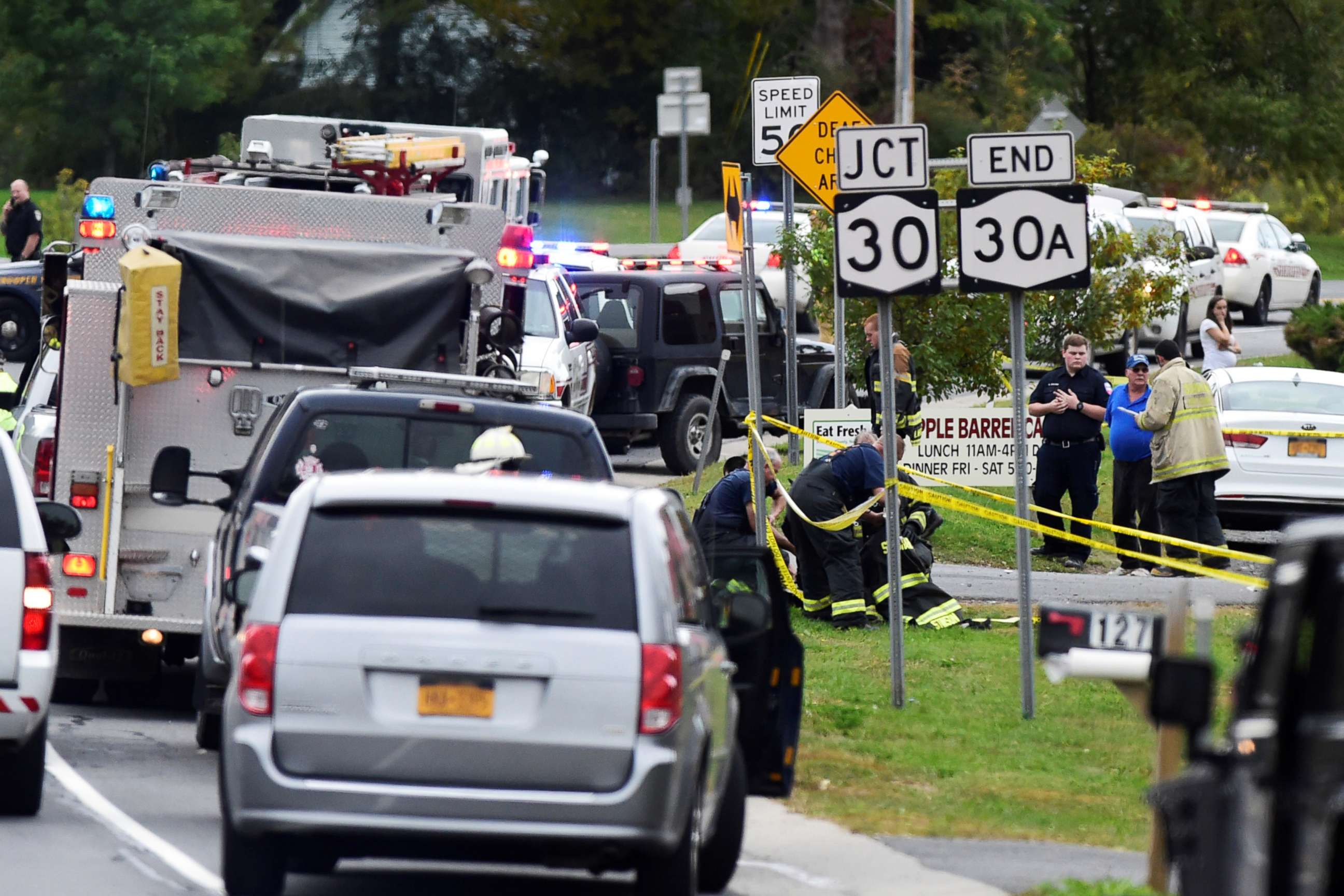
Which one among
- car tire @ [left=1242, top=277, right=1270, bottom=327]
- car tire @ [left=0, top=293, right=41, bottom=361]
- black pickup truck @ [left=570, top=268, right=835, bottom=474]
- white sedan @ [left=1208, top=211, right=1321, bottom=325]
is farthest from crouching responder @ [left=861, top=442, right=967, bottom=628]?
car tire @ [left=1242, top=277, right=1270, bottom=327]

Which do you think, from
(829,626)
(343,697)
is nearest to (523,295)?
(829,626)

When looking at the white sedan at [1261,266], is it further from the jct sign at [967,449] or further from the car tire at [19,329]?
the car tire at [19,329]

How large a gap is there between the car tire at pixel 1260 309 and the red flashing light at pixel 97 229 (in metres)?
26.5

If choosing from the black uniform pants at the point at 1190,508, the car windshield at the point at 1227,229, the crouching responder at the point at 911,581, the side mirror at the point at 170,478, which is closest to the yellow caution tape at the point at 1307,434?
the black uniform pants at the point at 1190,508

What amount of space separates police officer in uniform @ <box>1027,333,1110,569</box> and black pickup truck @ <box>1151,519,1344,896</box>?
12.7m

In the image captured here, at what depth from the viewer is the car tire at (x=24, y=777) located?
30.3ft

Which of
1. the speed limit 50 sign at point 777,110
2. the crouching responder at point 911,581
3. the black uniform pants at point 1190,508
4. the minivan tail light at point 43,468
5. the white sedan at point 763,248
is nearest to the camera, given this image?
the minivan tail light at point 43,468

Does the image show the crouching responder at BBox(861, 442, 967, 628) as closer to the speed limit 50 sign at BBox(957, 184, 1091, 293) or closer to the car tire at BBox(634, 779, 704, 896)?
the speed limit 50 sign at BBox(957, 184, 1091, 293)

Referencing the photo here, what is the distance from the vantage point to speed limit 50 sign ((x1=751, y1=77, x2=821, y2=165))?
17297 mm

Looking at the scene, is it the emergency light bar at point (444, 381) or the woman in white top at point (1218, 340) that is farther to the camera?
the woman in white top at point (1218, 340)

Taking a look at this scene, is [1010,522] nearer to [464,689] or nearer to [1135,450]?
[1135,450]

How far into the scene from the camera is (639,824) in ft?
23.4

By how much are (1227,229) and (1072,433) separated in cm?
1860

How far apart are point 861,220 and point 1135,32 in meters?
45.9
